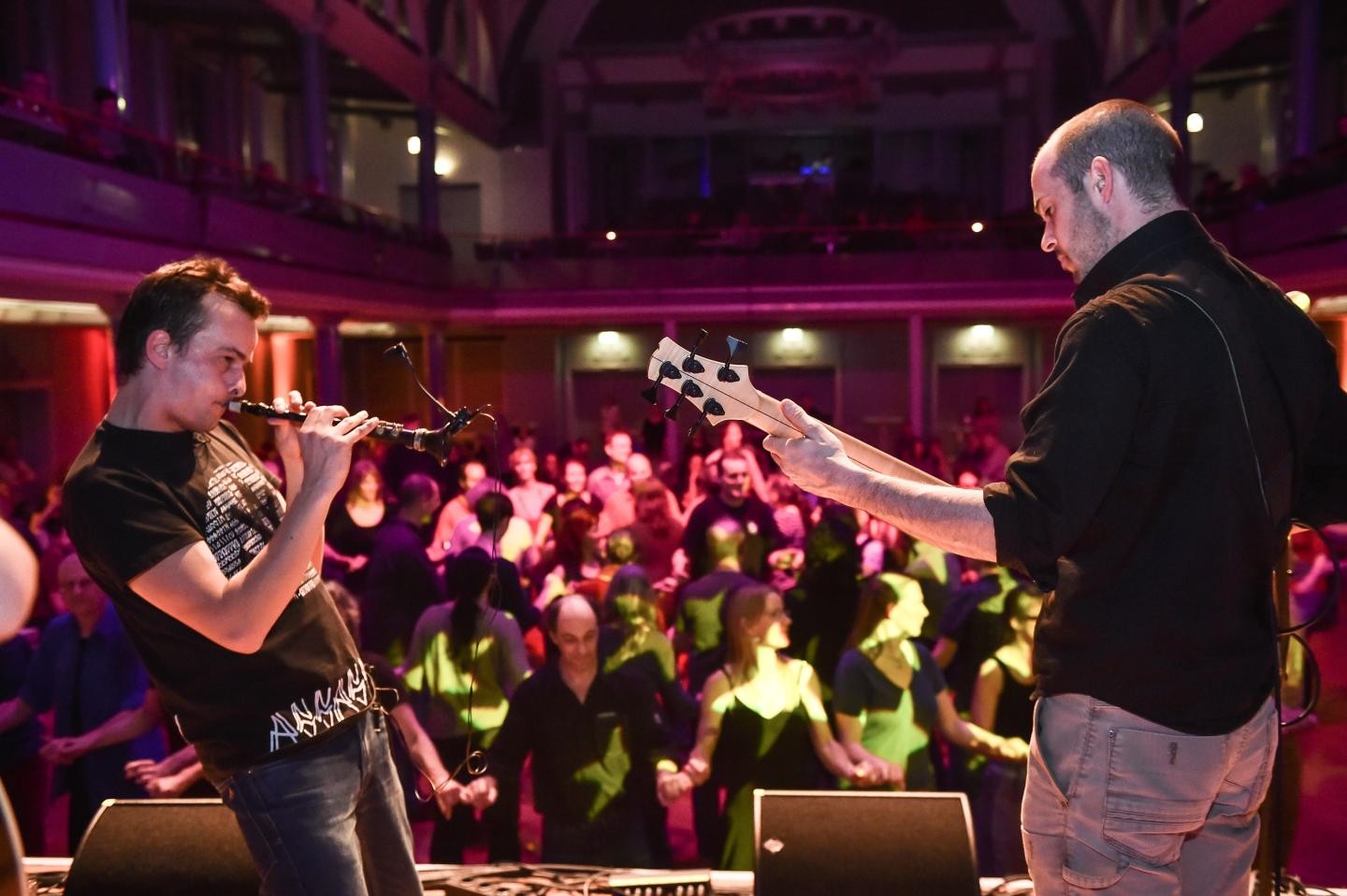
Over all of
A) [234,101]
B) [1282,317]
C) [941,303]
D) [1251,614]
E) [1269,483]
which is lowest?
[1251,614]

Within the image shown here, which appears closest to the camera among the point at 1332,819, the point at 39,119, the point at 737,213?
the point at 1332,819

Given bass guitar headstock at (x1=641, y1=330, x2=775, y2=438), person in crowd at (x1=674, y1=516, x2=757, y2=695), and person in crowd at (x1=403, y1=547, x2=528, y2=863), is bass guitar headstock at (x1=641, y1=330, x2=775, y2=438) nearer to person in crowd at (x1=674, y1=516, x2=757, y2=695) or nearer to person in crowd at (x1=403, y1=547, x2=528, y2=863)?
person in crowd at (x1=403, y1=547, x2=528, y2=863)

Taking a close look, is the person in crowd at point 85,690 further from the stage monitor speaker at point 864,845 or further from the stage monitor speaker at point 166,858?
the stage monitor speaker at point 864,845

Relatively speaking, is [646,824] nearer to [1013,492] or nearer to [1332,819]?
[1013,492]

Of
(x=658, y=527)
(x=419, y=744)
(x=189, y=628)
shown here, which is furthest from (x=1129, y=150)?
(x=658, y=527)

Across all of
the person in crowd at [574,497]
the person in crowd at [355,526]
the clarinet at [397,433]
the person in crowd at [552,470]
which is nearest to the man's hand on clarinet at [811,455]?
the clarinet at [397,433]

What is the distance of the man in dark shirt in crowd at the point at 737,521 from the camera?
16.9 ft

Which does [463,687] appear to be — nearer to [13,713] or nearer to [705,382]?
[13,713]

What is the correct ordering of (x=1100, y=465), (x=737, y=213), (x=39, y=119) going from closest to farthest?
(x=1100, y=465) → (x=39, y=119) → (x=737, y=213)

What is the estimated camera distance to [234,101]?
54.1 ft

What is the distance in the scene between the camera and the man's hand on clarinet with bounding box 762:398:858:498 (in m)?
1.62

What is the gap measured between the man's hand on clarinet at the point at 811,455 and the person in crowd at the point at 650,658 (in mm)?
1990

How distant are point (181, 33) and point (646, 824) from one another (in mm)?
15103

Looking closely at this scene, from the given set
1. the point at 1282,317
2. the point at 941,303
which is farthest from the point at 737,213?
the point at 1282,317
